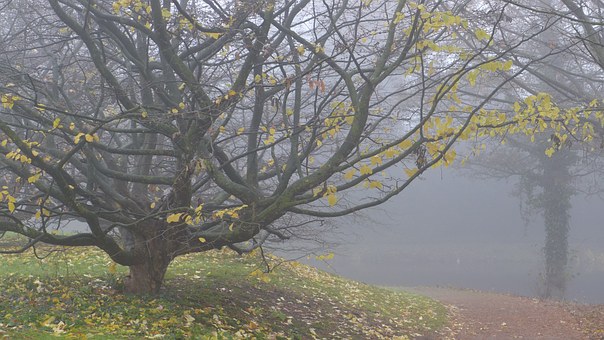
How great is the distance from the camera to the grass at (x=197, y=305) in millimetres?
6234

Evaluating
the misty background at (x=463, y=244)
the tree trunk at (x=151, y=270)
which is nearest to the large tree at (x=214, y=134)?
the tree trunk at (x=151, y=270)

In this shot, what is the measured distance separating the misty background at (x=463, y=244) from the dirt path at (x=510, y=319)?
4.47m

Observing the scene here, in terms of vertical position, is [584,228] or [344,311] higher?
[584,228]

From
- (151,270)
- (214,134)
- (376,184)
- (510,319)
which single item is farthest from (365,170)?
(510,319)

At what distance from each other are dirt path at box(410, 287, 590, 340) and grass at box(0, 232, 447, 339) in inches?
31.9

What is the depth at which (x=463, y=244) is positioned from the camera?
43.5 metres

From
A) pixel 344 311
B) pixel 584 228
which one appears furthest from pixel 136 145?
pixel 584 228

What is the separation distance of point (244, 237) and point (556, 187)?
70.9 ft

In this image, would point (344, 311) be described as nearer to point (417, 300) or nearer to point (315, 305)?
point (315, 305)

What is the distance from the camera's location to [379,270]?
34.9m

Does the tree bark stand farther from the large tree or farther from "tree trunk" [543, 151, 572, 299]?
"tree trunk" [543, 151, 572, 299]

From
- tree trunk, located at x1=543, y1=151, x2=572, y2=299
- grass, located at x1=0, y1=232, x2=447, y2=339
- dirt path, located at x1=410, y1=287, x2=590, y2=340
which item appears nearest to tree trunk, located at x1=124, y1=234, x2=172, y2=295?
grass, located at x1=0, y1=232, x2=447, y2=339

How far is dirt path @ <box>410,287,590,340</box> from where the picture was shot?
1219 cm

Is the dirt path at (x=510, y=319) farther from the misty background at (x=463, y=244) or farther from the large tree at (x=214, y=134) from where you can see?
the large tree at (x=214, y=134)
